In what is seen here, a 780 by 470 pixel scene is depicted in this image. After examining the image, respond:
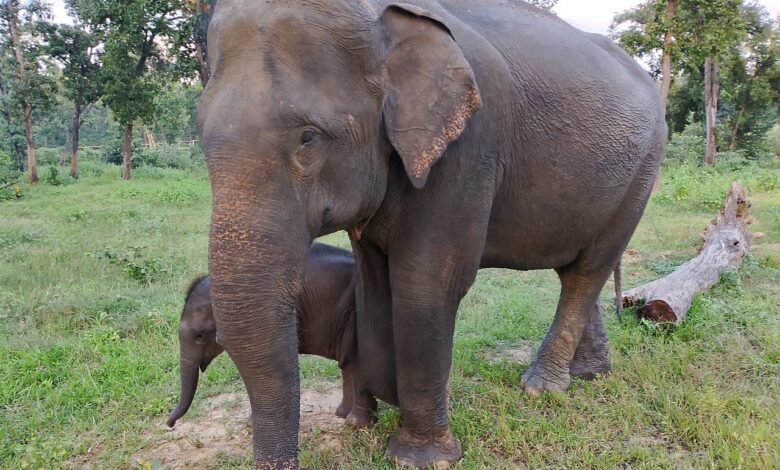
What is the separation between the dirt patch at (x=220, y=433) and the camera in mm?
2736

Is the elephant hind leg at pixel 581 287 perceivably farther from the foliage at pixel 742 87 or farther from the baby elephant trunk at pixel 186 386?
the foliage at pixel 742 87

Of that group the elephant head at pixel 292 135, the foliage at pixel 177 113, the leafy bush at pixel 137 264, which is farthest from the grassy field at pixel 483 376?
the foliage at pixel 177 113

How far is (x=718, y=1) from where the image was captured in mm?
9805

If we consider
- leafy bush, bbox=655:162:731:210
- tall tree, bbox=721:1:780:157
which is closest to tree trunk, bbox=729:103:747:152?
tall tree, bbox=721:1:780:157

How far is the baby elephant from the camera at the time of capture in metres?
2.87

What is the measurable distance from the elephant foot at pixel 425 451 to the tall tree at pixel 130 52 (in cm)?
1367

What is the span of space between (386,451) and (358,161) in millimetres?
1458

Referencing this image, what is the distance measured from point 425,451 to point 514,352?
150 centimetres

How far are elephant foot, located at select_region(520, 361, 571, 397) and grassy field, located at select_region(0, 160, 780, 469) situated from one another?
6 cm

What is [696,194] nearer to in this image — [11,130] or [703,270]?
[703,270]

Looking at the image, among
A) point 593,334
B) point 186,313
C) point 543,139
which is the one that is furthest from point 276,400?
point 593,334

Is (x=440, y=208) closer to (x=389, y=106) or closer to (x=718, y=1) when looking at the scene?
(x=389, y=106)

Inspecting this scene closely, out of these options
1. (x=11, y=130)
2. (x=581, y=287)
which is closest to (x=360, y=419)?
(x=581, y=287)

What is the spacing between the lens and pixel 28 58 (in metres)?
17.1
